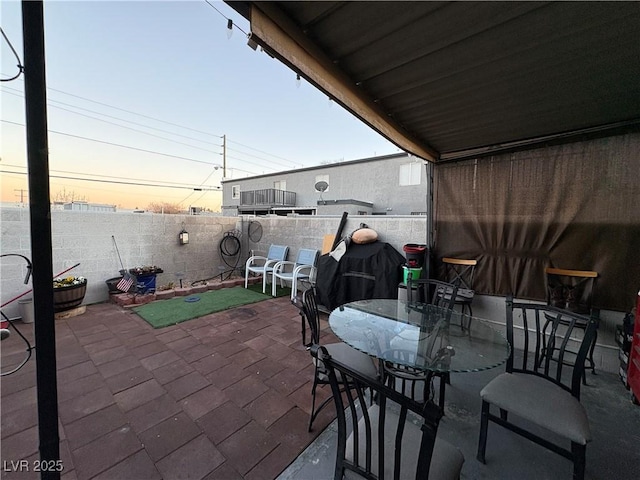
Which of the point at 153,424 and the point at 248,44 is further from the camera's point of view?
the point at 153,424

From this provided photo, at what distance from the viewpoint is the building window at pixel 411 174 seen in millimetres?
9602

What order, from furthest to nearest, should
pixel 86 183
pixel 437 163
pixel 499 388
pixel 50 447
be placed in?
pixel 86 183, pixel 437 163, pixel 499 388, pixel 50 447

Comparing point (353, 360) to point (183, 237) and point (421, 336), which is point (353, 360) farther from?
point (183, 237)

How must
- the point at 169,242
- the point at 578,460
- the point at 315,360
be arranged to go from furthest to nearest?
1. the point at 169,242
2. the point at 315,360
3. the point at 578,460

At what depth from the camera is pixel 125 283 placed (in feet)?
12.8

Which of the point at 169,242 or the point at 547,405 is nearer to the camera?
the point at 547,405

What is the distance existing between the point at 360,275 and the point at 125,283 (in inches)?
140

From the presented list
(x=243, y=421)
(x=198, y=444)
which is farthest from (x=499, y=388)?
(x=198, y=444)

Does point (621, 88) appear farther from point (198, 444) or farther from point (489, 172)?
point (198, 444)

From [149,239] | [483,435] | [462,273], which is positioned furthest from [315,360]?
[149,239]

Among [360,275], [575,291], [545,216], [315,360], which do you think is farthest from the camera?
[360,275]

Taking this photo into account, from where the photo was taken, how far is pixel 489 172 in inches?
117

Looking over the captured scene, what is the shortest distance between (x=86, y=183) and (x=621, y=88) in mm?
16706

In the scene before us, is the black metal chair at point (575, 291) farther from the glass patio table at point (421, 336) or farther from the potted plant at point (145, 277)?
the potted plant at point (145, 277)
